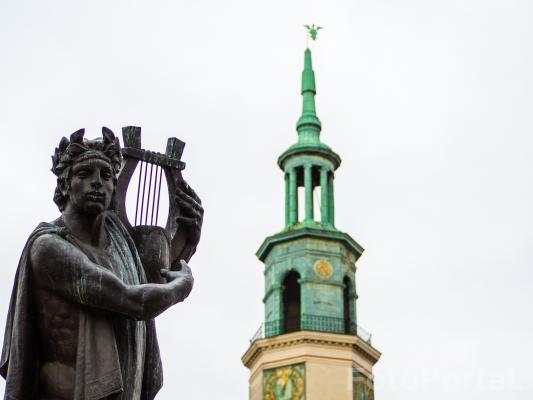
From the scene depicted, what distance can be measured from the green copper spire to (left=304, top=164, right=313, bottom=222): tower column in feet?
6.84

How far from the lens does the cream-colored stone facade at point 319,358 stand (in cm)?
6206

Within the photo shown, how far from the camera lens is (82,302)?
19.6ft

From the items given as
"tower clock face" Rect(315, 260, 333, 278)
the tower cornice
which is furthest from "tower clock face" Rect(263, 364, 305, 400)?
the tower cornice

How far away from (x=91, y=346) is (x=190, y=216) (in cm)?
128

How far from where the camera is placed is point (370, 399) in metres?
→ 66.2

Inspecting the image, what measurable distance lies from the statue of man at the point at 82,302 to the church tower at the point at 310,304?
184ft

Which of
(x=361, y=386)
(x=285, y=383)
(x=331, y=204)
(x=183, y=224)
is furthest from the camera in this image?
(x=331, y=204)

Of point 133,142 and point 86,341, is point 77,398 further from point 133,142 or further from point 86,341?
point 133,142

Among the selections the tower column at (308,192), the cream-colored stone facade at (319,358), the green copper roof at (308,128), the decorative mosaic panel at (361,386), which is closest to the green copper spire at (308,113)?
the green copper roof at (308,128)

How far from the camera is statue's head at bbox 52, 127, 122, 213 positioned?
6230mm

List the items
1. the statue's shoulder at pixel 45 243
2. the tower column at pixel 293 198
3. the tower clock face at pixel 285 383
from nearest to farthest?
the statue's shoulder at pixel 45 243, the tower clock face at pixel 285 383, the tower column at pixel 293 198

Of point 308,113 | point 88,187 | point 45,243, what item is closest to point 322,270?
point 308,113

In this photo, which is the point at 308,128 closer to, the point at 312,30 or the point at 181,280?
the point at 312,30

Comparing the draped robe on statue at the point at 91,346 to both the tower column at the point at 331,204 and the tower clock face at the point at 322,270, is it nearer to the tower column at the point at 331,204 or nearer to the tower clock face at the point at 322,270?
the tower clock face at the point at 322,270
